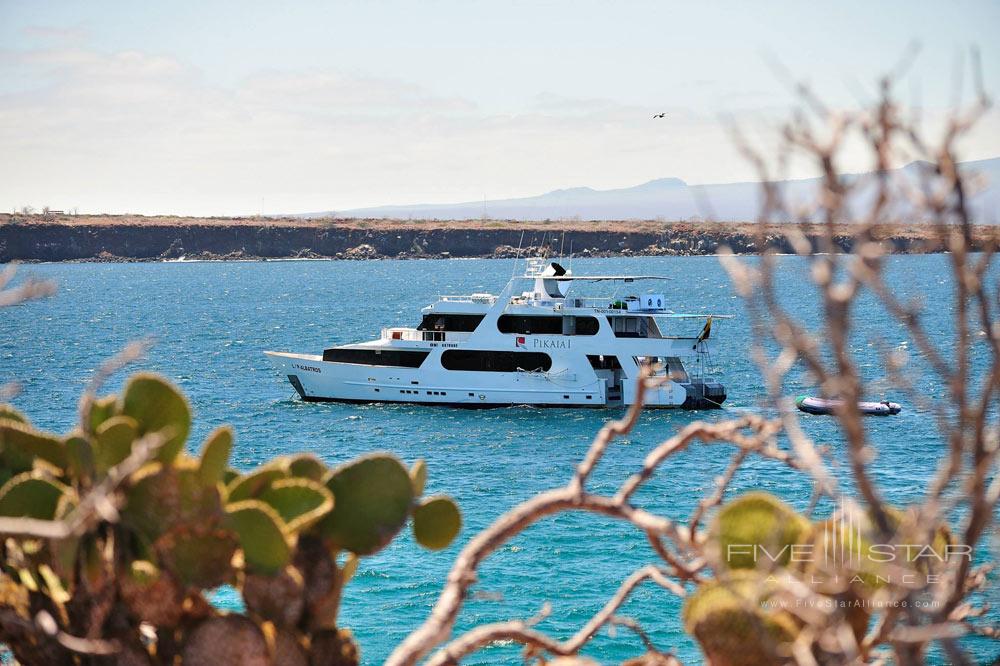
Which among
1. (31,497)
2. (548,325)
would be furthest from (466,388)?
(31,497)

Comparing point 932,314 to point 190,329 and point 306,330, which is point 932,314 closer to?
point 306,330

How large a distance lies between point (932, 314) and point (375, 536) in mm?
83975

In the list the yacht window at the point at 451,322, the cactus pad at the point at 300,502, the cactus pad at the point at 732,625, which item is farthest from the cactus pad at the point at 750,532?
the yacht window at the point at 451,322

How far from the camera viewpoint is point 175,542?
4883 millimetres

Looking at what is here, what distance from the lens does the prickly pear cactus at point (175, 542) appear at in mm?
4895

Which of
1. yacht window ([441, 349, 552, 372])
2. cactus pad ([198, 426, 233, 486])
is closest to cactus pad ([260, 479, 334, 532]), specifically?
cactus pad ([198, 426, 233, 486])

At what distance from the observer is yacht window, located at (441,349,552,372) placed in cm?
3841

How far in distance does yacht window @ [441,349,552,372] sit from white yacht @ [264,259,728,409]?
34 mm

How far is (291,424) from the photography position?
3822 centimetres

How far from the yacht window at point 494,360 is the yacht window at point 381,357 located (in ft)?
3.55

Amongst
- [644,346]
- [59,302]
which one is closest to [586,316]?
[644,346]

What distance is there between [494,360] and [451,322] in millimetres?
2003

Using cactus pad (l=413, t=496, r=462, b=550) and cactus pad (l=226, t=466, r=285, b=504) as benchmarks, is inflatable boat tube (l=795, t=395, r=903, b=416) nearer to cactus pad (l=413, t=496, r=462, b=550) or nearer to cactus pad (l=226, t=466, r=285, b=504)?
cactus pad (l=413, t=496, r=462, b=550)

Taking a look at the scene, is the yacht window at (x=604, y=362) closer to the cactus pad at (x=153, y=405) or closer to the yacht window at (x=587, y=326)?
the yacht window at (x=587, y=326)
